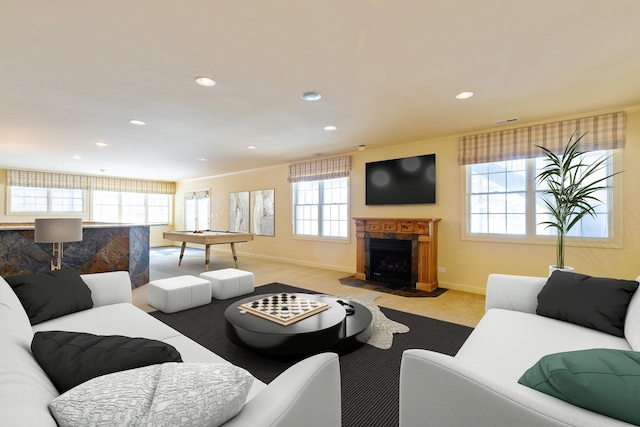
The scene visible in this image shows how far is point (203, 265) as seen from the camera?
259 inches

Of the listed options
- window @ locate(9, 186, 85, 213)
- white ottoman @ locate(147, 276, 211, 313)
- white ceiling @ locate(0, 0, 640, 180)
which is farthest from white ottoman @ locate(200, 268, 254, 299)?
window @ locate(9, 186, 85, 213)

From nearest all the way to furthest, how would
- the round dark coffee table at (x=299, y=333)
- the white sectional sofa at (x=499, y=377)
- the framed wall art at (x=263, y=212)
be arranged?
1. the white sectional sofa at (x=499, y=377)
2. the round dark coffee table at (x=299, y=333)
3. the framed wall art at (x=263, y=212)

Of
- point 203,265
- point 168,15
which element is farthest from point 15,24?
point 203,265

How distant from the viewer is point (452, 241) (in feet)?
15.3

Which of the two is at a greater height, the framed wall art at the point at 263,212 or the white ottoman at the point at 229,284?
the framed wall art at the point at 263,212

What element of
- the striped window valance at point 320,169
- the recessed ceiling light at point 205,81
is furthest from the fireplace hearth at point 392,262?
the recessed ceiling light at point 205,81

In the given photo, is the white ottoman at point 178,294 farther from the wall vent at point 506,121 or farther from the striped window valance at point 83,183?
the striped window valance at point 83,183

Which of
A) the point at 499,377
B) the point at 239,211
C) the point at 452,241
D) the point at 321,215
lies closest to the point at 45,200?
the point at 239,211

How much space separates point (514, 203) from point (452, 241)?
1007 mm

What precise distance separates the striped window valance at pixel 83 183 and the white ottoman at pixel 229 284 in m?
7.30

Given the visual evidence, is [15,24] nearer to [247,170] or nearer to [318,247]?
[318,247]

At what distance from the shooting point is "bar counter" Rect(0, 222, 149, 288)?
358cm

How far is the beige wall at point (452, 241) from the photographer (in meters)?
3.40

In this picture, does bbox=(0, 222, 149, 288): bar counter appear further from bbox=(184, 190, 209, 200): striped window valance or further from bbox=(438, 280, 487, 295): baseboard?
bbox=(438, 280, 487, 295): baseboard
